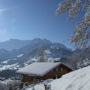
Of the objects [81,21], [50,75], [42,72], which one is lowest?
[50,75]

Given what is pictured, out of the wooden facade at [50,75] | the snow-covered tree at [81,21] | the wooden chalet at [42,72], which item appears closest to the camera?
the snow-covered tree at [81,21]

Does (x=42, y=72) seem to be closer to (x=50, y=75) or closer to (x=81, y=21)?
(x=50, y=75)

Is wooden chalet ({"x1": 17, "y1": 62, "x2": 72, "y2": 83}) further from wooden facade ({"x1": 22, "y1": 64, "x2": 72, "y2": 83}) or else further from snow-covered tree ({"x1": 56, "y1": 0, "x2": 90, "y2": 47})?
snow-covered tree ({"x1": 56, "y1": 0, "x2": 90, "y2": 47})

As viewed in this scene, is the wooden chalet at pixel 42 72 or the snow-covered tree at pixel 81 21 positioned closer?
the snow-covered tree at pixel 81 21

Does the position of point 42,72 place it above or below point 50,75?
above

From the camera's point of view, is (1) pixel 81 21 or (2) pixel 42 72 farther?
(2) pixel 42 72

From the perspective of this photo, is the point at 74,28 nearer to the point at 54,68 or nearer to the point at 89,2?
the point at 89,2

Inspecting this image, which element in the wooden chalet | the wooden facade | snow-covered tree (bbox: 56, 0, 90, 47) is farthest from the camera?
the wooden facade

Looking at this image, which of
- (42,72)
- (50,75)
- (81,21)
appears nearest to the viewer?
(81,21)

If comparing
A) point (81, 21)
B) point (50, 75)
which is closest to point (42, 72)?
point (50, 75)

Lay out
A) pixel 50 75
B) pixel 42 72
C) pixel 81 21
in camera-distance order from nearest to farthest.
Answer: pixel 81 21 → pixel 42 72 → pixel 50 75

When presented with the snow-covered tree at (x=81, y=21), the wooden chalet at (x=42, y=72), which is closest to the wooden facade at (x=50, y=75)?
the wooden chalet at (x=42, y=72)

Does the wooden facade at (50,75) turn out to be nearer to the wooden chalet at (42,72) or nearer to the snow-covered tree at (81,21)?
the wooden chalet at (42,72)

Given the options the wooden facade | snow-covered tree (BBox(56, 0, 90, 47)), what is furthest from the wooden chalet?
snow-covered tree (BBox(56, 0, 90, 47))
